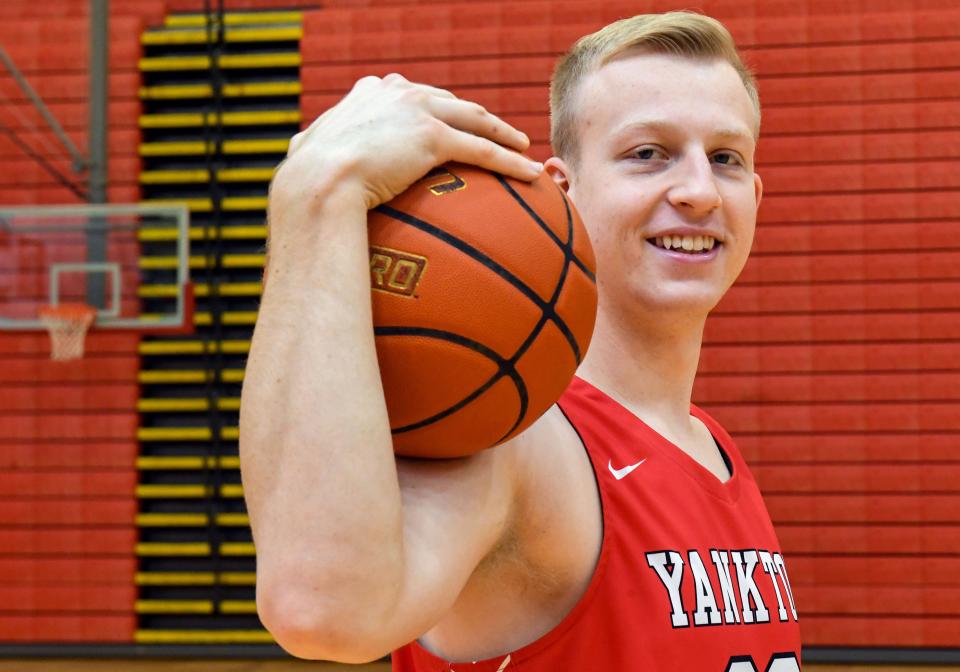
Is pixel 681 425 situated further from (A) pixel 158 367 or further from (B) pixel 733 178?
(A) pixel 158 367

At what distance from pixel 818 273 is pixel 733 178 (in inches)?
182

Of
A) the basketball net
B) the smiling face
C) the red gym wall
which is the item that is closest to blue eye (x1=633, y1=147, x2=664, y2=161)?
the smiling face

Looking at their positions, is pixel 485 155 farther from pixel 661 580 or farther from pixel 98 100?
pixel 98 100

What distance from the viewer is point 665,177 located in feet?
3.96

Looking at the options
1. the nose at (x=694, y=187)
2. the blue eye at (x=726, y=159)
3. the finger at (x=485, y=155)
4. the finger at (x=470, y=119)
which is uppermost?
the blue eye at (x=726, y=159)

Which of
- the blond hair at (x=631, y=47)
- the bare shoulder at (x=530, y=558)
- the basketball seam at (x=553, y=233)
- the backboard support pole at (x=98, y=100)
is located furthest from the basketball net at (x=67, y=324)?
the basketball seam at (x=553, y=233)

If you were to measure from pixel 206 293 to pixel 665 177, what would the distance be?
506 centimetres

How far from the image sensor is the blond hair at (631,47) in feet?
4.17

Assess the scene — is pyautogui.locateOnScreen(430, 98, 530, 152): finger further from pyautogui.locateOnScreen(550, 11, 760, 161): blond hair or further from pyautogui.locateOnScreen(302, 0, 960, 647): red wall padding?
pyautogui.locateOnScreen(302, 0, 960, 647): red wall padding

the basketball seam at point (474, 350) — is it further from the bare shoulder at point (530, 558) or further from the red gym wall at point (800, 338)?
the red gym wall at point (800, 338)

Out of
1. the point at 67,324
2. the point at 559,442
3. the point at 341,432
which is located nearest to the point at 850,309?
the point at 67,324

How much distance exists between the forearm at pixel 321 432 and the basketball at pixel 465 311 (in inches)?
2.0

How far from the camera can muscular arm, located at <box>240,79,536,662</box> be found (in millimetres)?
692

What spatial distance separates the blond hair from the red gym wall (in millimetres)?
4378
